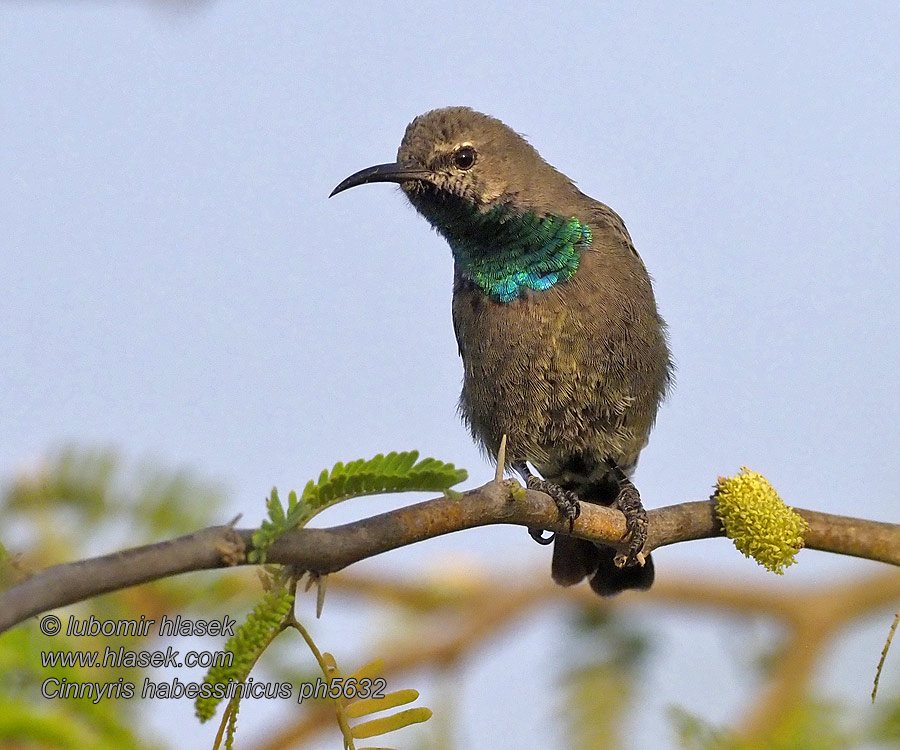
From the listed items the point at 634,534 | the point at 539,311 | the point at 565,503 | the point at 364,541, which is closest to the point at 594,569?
the point at 539,311

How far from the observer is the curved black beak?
5.84 m

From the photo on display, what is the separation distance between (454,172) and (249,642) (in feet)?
11.8

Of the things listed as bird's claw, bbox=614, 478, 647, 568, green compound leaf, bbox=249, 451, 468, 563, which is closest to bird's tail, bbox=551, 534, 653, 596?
bird's claw, bbox=614, 478, 647, 568

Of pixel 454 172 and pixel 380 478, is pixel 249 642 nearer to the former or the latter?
pixel 380 478

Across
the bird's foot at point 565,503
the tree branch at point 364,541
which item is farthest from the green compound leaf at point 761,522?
the bird's foot at point 565,503

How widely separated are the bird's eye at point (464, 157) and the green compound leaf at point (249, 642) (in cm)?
359

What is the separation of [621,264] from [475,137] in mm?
1000

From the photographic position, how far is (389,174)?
584 centimetres

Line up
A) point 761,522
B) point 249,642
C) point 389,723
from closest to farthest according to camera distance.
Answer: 1. point 249,642
2. point 389,723
3. point 761,522

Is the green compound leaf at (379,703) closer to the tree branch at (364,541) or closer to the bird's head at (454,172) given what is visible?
the tree branch at (364,541)

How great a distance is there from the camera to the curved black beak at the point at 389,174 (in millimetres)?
5836

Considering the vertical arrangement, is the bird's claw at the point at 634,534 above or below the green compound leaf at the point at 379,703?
above

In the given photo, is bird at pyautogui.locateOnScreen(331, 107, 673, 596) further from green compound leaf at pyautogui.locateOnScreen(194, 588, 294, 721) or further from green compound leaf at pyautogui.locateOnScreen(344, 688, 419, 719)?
green compound leaf at pyautogui.locateOnScreen(194, 588, 294, 721)

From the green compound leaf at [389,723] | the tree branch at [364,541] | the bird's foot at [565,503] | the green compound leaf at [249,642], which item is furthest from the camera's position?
the bird's foot at [565,503]
